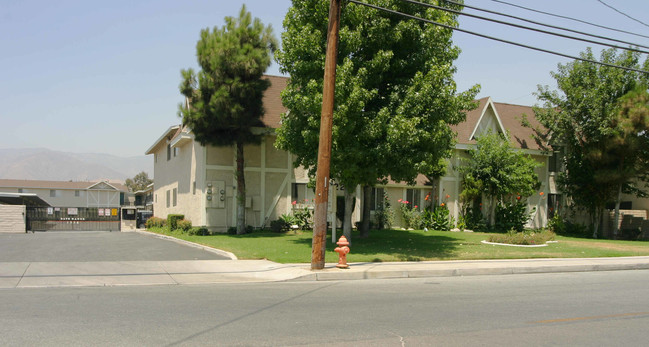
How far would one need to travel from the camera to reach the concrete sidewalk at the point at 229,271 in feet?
39.2

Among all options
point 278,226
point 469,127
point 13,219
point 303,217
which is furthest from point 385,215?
point 13,219

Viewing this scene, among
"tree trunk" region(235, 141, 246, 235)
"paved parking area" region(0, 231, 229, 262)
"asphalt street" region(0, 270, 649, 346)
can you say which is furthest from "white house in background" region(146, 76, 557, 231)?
"asphalt street" region(0, 270, 649, 346)

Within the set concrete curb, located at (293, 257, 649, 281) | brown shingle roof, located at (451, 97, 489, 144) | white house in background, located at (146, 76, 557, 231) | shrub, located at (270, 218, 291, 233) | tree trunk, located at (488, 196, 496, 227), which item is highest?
brown shingle roof, located at (451, 97, 489, 144)

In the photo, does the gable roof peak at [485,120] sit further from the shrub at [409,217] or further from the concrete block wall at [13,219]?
the concrete block wall at [13,219]

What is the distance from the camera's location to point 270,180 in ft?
85.6

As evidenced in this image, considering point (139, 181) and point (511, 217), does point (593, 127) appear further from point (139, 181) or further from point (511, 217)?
point (139, 181)

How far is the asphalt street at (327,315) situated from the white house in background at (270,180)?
13.8m

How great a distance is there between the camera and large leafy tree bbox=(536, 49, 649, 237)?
87.6 feet

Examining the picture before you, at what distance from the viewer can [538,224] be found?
30938 mm

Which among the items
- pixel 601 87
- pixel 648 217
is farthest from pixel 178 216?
pixel 648 217

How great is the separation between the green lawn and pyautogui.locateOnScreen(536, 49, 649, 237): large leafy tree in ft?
20.1

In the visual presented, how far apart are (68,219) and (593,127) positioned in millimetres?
32067

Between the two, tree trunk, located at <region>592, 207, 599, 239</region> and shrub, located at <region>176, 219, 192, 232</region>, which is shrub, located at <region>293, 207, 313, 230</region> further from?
tree trunk, located at <region>592, 207, 599, 239</region>

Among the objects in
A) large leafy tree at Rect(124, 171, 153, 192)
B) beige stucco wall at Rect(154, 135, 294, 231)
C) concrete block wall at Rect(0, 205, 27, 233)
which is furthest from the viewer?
large leafy tree at Rect(124, 171, 153, 192)
